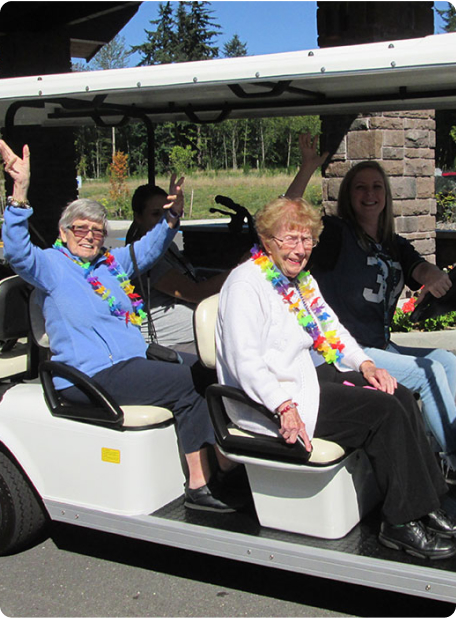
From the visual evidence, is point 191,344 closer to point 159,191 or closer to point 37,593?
point 159,191

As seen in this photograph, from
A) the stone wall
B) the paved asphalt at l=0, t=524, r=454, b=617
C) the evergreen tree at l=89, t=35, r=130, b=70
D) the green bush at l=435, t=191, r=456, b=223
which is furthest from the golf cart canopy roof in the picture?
the evergreen tree at l=89, t=35, r=130, b=70

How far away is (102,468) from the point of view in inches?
107

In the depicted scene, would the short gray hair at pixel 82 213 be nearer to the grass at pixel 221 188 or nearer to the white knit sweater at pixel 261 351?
the white knit sweater at pixel 261 351

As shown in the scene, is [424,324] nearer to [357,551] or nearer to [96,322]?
[96,322]

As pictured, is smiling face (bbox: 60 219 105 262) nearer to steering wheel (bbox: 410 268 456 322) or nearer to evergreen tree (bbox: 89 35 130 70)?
steering wheel (bbox: 410 268 456 322)

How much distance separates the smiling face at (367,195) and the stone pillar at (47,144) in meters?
3.13

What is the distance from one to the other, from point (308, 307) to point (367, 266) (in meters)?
0.51

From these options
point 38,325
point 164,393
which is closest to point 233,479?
point 164,393

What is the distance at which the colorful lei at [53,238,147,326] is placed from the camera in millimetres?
2945

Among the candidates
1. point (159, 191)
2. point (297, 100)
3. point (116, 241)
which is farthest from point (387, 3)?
point (116, 241)

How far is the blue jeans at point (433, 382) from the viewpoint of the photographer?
2818 millimetres

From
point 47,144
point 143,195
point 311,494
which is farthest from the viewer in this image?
point 47,144

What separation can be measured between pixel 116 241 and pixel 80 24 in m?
6.73

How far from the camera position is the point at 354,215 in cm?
322
